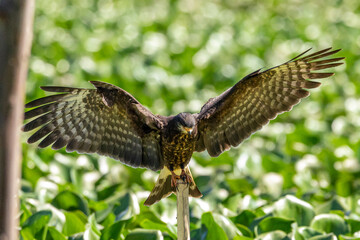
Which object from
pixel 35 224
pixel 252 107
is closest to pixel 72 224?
pixel 35 224

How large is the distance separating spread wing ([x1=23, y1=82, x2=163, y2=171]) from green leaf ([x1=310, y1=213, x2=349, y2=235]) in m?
1.18

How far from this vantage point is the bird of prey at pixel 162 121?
3.03 m

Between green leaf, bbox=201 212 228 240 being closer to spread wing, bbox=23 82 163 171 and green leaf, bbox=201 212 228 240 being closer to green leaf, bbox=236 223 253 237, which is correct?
green leaf, bbox=236 223 253 237

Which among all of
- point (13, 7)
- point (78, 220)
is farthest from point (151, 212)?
point (13, 7)

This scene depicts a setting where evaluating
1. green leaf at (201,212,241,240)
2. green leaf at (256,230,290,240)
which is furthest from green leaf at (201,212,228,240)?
green leaf at (256,230,290,240)

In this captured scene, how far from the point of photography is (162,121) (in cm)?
307

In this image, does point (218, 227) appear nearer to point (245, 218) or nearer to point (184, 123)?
point (245, 218)

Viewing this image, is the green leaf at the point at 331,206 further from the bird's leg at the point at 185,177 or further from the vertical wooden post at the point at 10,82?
the vertical wooden post at the point at 10,82

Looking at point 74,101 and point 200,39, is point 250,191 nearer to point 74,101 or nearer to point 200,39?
point 74,101

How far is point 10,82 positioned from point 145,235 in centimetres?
185

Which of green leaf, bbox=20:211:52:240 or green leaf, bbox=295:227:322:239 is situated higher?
green leaf, bbox=20:211:52:240

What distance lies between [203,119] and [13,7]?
1596mm

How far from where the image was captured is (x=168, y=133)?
9.76 ft

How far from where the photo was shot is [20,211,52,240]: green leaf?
3536 mm
